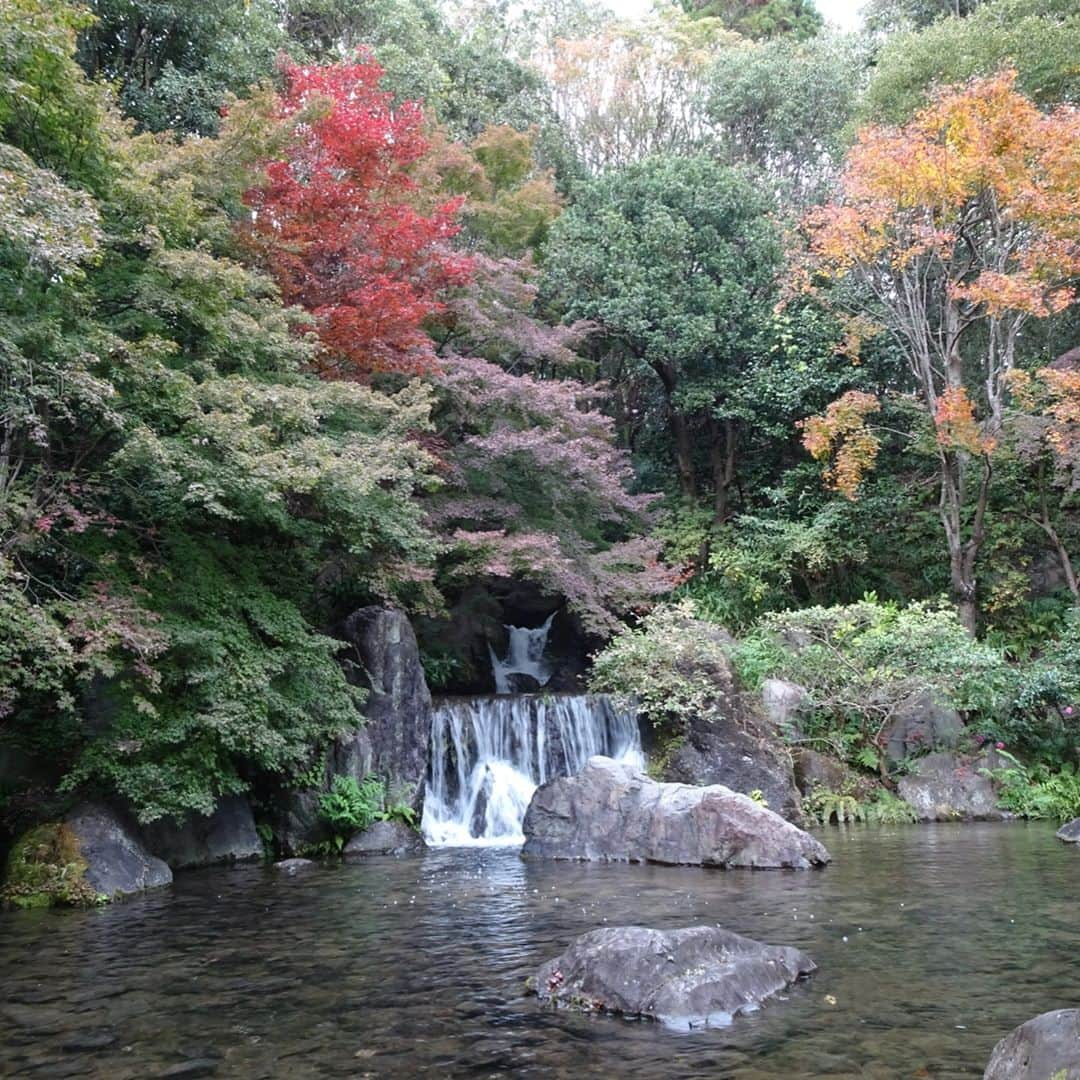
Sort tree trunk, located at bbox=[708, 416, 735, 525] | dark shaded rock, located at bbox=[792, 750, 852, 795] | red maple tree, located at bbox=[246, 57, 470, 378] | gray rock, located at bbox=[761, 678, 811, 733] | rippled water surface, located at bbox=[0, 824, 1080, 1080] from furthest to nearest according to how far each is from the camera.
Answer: tree trunk, located at bbox=[708, 416, 735, 525] < gray rock, located at bbox=[761, 678, 811, 733] < dark shaded rock, located at bbox=[792, 750, 852, 795] < red maple tree, located at bbox=[246, 57, 470, 378] < rippled water surface, located at bbox=[0, 824, 1080, 1080]

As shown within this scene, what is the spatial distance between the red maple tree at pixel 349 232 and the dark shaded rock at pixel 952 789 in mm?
10891

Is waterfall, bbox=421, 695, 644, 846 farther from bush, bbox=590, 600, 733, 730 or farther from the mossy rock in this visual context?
the mossy rock

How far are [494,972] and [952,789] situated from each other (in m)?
11.7

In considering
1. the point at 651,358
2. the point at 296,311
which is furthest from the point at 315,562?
the point at 651,358

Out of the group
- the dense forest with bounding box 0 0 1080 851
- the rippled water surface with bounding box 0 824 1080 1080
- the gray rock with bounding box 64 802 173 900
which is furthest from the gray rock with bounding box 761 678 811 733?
the gray rock with bounding box 64 802 173 900

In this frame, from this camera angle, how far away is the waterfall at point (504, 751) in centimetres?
1462

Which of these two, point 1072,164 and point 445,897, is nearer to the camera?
point 445,897

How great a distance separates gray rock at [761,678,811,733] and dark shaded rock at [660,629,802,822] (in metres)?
0.83

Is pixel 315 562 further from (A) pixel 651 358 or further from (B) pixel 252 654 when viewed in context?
(A) pixel 651 358

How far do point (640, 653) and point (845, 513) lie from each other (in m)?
7.87

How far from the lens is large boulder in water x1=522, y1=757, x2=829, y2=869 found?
36.7 ft

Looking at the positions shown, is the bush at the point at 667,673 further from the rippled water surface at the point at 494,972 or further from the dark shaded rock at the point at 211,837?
the dark shaded rock at the point at 211,837

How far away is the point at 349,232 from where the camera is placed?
15.2 m

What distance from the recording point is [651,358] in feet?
74.9
